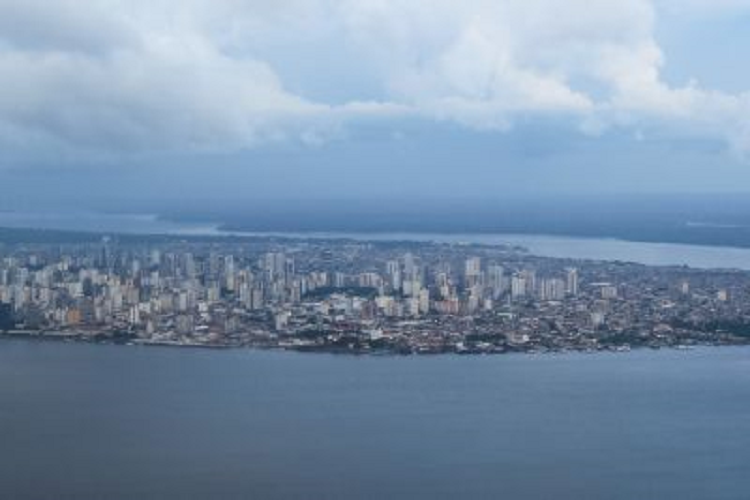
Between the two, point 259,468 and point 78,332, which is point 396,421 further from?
point 78,332

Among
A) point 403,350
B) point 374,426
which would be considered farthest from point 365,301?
point 374,426

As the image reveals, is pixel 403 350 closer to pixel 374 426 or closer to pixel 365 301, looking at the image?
pixel 365 301

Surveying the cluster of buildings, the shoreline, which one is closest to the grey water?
the shoreline

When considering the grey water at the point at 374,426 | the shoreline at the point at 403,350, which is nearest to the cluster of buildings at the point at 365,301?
the shoreline at the point at 403,350

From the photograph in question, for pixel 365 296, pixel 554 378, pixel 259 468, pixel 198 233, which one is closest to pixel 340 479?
pixel 259 468

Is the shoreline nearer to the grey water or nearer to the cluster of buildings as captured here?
the cluster of buildings

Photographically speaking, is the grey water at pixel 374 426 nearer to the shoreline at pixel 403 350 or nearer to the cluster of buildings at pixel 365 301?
the shoreline at pixel 403 350
